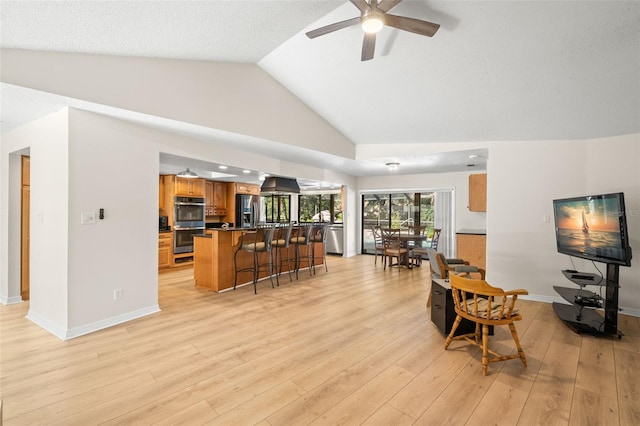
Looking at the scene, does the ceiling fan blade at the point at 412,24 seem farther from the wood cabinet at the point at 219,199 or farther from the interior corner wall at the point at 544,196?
the wood cabinet at the point at 219,199

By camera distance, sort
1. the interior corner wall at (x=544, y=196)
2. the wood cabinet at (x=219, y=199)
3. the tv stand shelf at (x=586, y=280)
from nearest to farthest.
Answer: the tv stand shelf at (x=586, y=280) → the interior corner wall at (x=544, y=196) → the wood cabinet at (x=219, y=199)

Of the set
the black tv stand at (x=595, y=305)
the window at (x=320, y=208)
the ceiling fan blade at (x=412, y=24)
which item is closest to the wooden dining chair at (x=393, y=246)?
the window at (x=320, y=208)

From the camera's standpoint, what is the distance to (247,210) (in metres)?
7.91

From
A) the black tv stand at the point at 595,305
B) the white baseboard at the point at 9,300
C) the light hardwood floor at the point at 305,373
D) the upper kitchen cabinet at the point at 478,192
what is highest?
the upper kitchen cabinet at the point at 478,192

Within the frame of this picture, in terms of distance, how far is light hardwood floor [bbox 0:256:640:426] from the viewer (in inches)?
75.0

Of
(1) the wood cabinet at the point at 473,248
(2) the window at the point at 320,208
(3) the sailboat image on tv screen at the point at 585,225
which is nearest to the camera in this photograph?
(3) the sailboat image on tv screen at the point at 585,225

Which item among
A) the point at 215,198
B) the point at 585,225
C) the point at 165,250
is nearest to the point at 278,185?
the point at 215,198

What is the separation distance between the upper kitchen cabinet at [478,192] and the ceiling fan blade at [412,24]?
407 cm

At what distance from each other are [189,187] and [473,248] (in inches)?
241

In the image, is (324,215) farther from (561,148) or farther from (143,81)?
(143,81)

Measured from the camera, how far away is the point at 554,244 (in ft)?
14.1

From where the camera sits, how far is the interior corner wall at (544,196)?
3.88 meters

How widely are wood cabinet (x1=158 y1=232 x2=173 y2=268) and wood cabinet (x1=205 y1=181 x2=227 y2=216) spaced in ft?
4.29

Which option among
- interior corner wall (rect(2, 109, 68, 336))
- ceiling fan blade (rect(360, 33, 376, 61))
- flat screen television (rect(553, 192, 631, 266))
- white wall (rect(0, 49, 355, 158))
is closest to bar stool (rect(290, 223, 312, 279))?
white wall (rect(0, 49, 355, 158))
